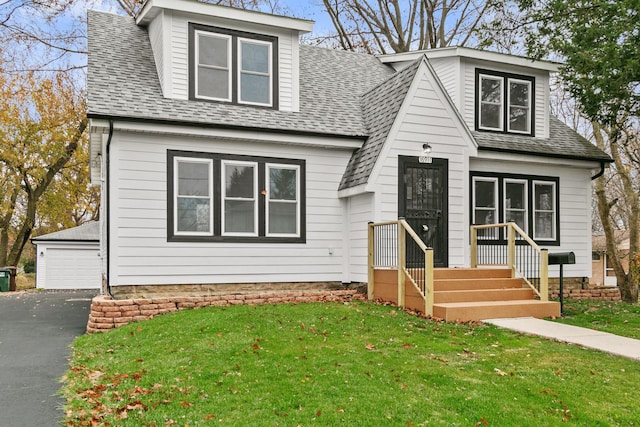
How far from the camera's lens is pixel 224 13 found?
439 inches

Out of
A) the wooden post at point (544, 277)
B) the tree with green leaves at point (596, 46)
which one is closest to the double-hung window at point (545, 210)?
the tree with green leaves at point (596, 46)

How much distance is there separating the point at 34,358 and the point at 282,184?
5.76 meters

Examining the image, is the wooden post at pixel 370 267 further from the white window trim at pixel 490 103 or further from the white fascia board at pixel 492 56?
the white fascia board at pixel 492 56

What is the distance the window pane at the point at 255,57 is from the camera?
1172cm

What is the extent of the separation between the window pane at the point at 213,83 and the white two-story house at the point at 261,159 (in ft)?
0.08

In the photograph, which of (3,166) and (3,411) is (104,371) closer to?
(3,411)

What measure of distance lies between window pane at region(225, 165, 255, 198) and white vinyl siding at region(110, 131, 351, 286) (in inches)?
13.3

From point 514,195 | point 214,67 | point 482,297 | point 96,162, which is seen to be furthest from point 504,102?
point 96,162

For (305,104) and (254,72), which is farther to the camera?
(305,104)

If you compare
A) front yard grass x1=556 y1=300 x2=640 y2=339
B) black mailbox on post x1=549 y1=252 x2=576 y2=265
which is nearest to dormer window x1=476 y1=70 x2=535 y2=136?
black mailbox on post x1=549 y1=252 x2=576 y2=265

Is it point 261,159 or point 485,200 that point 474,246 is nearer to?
point 485,200

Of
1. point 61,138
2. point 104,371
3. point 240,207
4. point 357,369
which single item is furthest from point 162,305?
point 61,138

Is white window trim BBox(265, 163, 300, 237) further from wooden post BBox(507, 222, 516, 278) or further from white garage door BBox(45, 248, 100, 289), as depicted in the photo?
white garage door BBox(45, 248, 100, 289)

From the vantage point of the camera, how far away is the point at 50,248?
75.2ft
